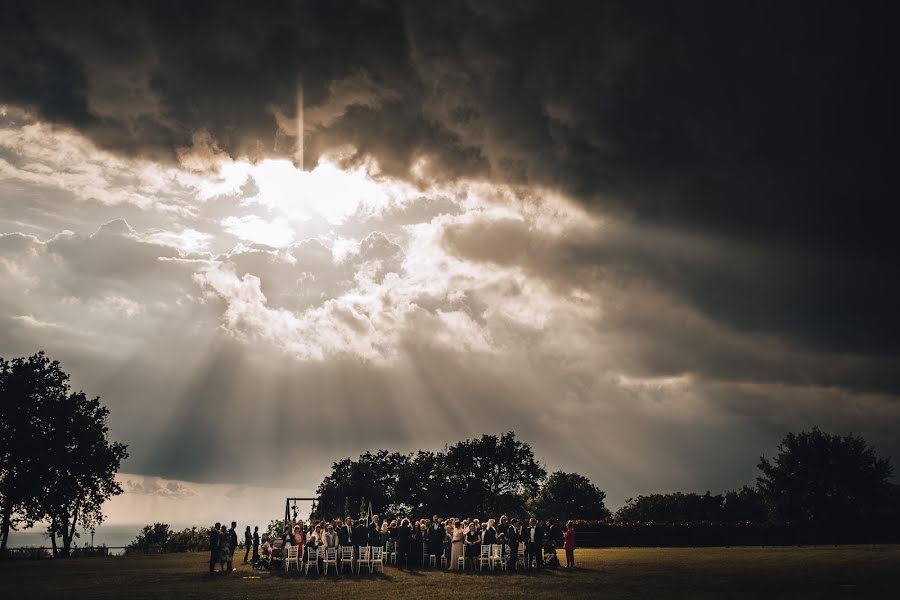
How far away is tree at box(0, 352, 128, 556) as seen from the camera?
47.0 metres

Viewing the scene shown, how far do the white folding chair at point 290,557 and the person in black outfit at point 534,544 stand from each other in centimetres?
928

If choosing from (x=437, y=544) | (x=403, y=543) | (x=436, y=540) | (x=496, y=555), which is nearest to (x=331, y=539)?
(x=403, y=543)

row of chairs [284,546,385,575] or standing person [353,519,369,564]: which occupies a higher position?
standing person [353,519,369,564]

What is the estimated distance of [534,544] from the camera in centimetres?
2767

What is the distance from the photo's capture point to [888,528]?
60.5 m

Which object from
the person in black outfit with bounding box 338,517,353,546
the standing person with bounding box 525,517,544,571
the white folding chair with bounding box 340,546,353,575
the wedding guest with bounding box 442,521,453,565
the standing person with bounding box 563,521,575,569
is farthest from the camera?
the wedding guest with bounding box 442,521,453,565

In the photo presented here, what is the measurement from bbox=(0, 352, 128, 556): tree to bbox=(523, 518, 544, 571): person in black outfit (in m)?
37.2

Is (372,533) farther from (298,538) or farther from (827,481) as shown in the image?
(827,481)

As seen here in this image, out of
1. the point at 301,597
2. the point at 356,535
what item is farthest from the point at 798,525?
the point at 301,597

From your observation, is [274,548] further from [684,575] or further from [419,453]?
[419,453]

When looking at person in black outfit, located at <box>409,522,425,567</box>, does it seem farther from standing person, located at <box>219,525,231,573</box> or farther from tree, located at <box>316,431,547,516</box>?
tree, located at <box>316,431,547,516</box>

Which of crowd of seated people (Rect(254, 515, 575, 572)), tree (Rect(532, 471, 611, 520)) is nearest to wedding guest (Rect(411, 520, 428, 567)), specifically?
crowd of seated people (Rect(254, 515, 575, 572))

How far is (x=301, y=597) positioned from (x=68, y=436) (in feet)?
134

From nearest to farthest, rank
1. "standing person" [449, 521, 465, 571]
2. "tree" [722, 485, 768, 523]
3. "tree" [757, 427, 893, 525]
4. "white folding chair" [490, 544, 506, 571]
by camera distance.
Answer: "white folding chair" [490, 544, 506, 571] → "standing person" [449, 521, 465, 571] → "tree" [757, 427, 893, 525] → "tree" [722, 485, 768, 523]
